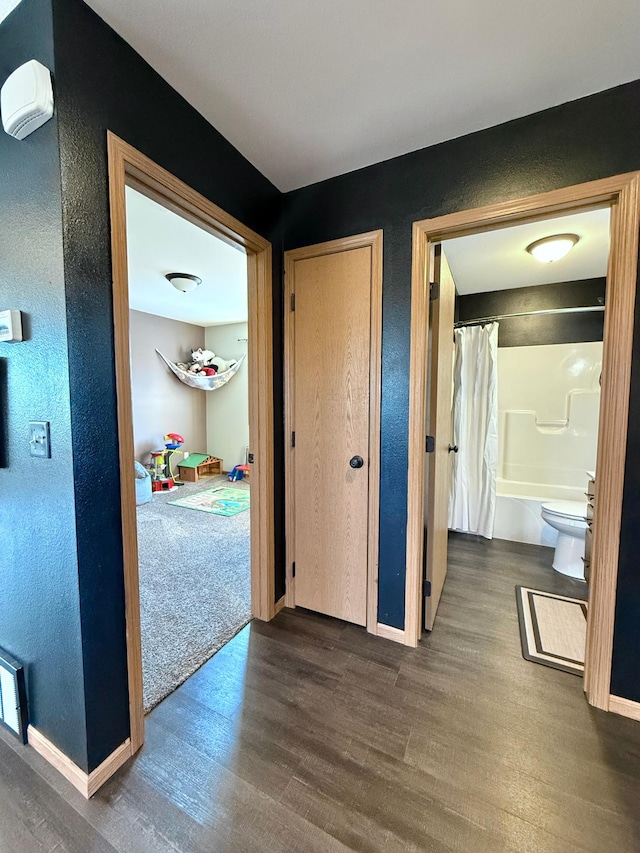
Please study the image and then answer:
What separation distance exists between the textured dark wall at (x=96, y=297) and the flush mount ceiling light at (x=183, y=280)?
222 cm

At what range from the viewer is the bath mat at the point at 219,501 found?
405 cm

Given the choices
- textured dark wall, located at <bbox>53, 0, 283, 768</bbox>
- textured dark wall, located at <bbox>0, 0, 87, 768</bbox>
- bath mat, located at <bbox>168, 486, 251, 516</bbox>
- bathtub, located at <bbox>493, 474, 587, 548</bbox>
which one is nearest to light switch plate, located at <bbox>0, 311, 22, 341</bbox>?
textured dark wall, located at <bbox>0, 0, 87, 768</bbox>

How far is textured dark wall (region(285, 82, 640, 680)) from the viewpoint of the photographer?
1.35 meters

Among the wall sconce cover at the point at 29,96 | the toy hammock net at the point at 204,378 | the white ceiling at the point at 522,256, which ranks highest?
the white ceiling at the point at 522,256

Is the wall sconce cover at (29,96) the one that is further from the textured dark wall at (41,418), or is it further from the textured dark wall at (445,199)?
the textured dark wall at (445,199)

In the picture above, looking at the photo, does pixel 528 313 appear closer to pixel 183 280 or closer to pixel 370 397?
pixel 370 397

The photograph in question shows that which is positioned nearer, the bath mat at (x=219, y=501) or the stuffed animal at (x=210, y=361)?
the bath mat at (x=219, y=501)

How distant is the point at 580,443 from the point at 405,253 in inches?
112

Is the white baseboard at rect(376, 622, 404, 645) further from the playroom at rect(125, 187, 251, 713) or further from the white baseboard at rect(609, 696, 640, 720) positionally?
the white baseboard at rect(609, 696, 640, 720)

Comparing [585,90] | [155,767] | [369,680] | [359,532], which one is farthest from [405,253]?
[155,767]

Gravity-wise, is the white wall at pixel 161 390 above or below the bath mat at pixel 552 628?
above

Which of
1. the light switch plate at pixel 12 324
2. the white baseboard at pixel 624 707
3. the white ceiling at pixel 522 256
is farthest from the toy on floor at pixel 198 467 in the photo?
the white baseboard at pixel 624 707

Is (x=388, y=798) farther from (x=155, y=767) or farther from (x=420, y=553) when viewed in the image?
(x=420, y=553)

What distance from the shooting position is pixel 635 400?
4.40ft
